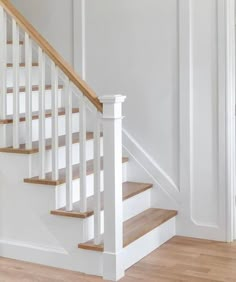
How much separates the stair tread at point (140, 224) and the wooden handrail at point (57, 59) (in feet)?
2.98

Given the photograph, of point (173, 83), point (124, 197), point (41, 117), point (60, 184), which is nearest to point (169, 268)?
point (124, 197)

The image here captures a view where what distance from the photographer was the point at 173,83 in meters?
4.72

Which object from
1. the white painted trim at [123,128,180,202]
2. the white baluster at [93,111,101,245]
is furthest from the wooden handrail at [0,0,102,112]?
the white painted trim at [123,128,180,202]

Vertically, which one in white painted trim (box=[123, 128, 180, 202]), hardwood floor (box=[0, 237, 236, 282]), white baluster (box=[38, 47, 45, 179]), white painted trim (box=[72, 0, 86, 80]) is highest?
white painted trim (box=[72, 0, 86, 80])

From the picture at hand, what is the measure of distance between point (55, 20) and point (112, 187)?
2046mm

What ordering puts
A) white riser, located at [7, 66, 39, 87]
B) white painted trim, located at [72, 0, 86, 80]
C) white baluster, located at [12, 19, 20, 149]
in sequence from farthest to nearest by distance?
white painted trim, located at [72, 0, 86, 80]
white riser, located at [7, 66, 39, 87]
white baluster, located at [12, 19, 20, 149]

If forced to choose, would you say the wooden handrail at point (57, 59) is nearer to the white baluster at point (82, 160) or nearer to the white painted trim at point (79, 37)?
the white baluster at point (82, 160)

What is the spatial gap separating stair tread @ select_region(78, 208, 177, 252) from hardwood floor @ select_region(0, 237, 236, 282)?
19 centimetres

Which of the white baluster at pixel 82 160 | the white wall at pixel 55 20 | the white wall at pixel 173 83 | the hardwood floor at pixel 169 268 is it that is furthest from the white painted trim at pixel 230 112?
the white wall at pixel 55 20

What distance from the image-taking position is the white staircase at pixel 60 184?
381 cm

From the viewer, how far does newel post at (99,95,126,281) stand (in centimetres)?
377

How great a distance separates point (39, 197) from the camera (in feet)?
13.5

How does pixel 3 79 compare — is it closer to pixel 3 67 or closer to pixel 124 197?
pixel 3 67

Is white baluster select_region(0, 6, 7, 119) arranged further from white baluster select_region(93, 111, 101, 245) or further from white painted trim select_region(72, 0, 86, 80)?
white painted trim select_region(72, 0, 86, 80)
